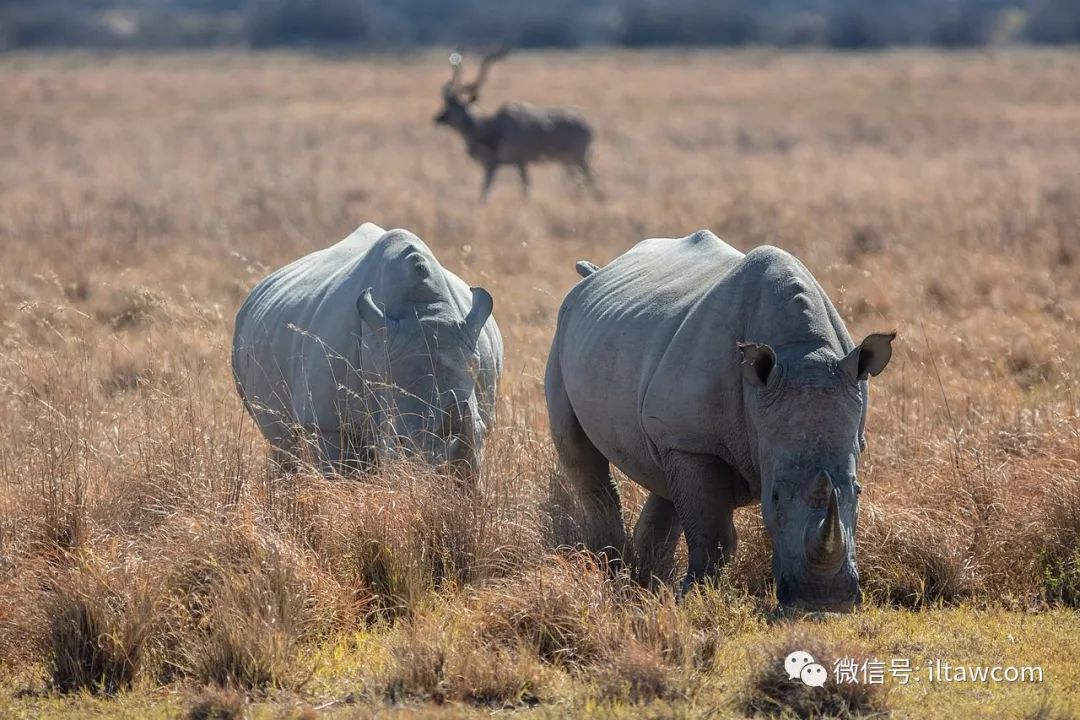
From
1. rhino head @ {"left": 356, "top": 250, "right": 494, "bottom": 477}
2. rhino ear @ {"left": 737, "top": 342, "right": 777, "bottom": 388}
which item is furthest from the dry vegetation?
rhino ear @ {"left": 737, "top": 342, "right": 777, "bottom": 388}

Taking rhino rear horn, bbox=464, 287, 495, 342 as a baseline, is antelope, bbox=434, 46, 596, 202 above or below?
below

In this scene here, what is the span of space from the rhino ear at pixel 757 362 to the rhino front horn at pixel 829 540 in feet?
1.63

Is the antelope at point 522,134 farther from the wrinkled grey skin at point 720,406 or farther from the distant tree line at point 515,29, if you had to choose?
the distant tree line at point 515,29

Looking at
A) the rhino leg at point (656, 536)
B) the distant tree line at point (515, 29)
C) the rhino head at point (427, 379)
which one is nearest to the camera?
the rhino leg at point (656, 536)

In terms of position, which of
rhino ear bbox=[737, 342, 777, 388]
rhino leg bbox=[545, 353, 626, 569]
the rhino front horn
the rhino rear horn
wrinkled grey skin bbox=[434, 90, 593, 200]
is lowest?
wrinkled grey skin bbox=[434, 90, 593, 200]

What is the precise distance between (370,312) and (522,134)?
68.2ft

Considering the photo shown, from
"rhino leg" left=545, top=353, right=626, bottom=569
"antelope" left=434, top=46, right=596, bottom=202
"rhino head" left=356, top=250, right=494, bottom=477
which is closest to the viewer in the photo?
"rhino head" left=356, top=250, right=494, bottom=477

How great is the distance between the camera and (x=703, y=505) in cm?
588

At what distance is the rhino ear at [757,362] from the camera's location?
5.35 meters

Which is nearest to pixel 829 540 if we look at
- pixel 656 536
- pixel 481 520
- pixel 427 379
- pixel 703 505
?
pixel 703 505

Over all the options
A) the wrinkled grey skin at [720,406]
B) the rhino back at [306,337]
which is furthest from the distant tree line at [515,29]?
the wrinkled grey skin at [720,406]

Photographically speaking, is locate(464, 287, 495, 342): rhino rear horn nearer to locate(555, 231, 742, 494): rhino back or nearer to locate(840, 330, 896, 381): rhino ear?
locate(555, 231, 742, 494): rhino back

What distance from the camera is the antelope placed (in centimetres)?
2703

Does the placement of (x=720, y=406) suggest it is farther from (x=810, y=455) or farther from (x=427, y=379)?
(x=427, y=379)
